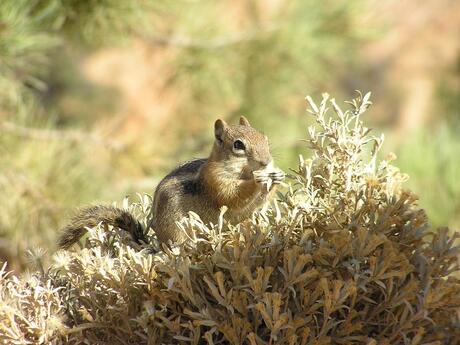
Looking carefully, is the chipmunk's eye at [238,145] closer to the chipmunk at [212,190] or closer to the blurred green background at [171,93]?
the chipmunk at [212,190]

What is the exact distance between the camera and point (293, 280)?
1.19 metres

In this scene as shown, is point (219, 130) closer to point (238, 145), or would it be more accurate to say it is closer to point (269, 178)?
point (238, 145)

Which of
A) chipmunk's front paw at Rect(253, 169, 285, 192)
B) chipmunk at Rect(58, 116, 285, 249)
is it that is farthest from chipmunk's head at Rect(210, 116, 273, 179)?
chipmunk's front paw at Rect(253, 169, 285, 192)

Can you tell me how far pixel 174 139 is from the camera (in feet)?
16.0

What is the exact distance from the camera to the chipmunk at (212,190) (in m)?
1.52

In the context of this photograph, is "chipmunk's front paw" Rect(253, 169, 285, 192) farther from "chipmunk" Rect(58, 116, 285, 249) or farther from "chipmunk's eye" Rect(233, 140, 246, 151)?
"chipmunk's eye" Rect(233, 140, 246, 151)

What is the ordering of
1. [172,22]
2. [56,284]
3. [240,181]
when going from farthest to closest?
[172,22]
[240,181]
[56,284]

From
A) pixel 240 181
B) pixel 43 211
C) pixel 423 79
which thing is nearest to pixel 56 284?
pixel 240 181

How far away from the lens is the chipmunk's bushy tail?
4.97ft

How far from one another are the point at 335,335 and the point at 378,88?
8.60 meters

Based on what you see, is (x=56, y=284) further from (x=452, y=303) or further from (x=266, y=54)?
(x=266, y=54)

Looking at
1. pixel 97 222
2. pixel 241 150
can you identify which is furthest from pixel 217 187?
pixel 97 222

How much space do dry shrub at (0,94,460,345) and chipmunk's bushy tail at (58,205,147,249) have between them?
0.18m

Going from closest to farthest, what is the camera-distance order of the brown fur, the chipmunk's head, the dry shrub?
the dry shrub → the brown fur → the chipmunk's head
